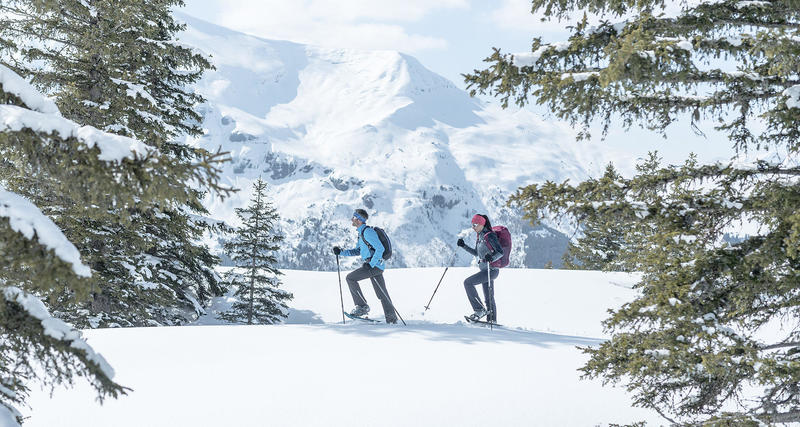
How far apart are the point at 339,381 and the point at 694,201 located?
166 inches

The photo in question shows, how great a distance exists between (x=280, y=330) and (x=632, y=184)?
19.8 feet

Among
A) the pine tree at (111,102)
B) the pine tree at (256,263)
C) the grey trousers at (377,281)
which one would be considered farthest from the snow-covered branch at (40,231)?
the pine tree at (256,263)

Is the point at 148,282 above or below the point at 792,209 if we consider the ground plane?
below

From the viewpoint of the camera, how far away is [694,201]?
5152mm

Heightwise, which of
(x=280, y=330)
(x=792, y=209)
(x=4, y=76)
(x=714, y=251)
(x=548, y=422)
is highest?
→ (x=4, y=76)

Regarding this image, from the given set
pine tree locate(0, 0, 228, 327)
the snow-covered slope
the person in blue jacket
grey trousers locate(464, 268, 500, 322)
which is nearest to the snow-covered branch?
the snow-covered slope

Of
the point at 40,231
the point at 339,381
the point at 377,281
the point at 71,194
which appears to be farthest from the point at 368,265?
the point at 40,231

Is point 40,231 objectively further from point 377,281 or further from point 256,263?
point 256,263

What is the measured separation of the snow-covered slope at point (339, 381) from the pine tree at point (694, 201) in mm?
1250

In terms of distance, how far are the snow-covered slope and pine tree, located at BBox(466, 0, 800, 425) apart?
4.10ft

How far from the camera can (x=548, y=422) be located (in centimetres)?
566

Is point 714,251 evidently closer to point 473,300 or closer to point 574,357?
point 574,357

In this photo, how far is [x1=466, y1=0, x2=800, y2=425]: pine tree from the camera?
4516mm

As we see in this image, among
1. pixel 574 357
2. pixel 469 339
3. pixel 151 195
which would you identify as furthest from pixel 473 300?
pixel 151 195
